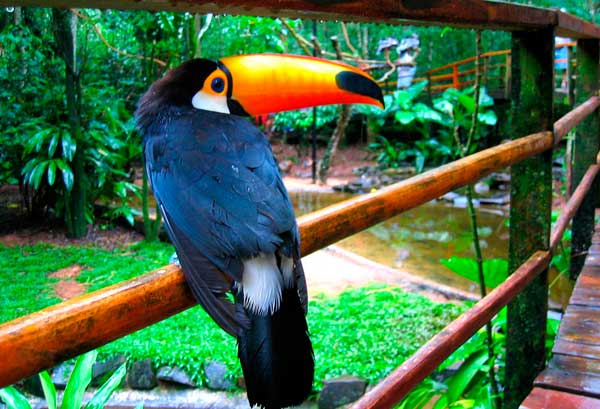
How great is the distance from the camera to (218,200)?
94 centimetres

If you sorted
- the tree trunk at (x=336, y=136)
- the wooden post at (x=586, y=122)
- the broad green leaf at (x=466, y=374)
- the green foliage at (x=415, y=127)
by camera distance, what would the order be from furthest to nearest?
the green foliage at (x=415, y=127) → the tree trunk at (x=336, y=136) → the wooden post at (x=586, y=122) → the broad green leaf at (x=466, y=374)

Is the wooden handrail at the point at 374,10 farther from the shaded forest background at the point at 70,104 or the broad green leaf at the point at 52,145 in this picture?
the broad green leaf at the point at 52,145

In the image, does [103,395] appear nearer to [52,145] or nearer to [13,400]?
[13,400]

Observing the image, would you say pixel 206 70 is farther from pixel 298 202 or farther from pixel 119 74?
pixel 298 202

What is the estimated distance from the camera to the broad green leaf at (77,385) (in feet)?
6.04

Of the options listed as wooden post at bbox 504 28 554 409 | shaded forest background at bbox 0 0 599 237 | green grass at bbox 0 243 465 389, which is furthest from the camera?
shaded forest background at bbox 0 0 599 237

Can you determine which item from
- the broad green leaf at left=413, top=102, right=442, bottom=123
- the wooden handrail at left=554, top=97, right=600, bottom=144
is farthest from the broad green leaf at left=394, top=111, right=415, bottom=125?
the wooden handrail at left=554, top=97, right=600, bottom=144

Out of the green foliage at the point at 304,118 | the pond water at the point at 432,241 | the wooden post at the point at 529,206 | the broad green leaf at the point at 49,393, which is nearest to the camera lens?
the wooden post at the point at 529,206

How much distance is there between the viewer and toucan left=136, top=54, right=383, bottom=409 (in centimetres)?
81

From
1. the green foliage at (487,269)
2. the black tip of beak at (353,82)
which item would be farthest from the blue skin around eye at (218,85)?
the green foliage at (487,269)

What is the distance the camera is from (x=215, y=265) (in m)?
0.86

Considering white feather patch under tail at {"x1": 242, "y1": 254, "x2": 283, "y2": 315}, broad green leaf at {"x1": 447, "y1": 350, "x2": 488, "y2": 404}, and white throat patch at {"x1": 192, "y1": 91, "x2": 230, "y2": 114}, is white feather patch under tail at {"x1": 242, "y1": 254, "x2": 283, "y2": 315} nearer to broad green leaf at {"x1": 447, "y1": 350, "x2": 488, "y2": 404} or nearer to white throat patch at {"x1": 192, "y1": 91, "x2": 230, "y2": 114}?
white throat patch at {"x1": 192, "y1": 91, "x2": 230, "y2": 114}

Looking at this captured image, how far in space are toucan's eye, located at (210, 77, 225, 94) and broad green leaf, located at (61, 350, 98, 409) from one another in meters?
1.07

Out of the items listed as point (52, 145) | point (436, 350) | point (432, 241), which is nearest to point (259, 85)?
point (436, 350)
